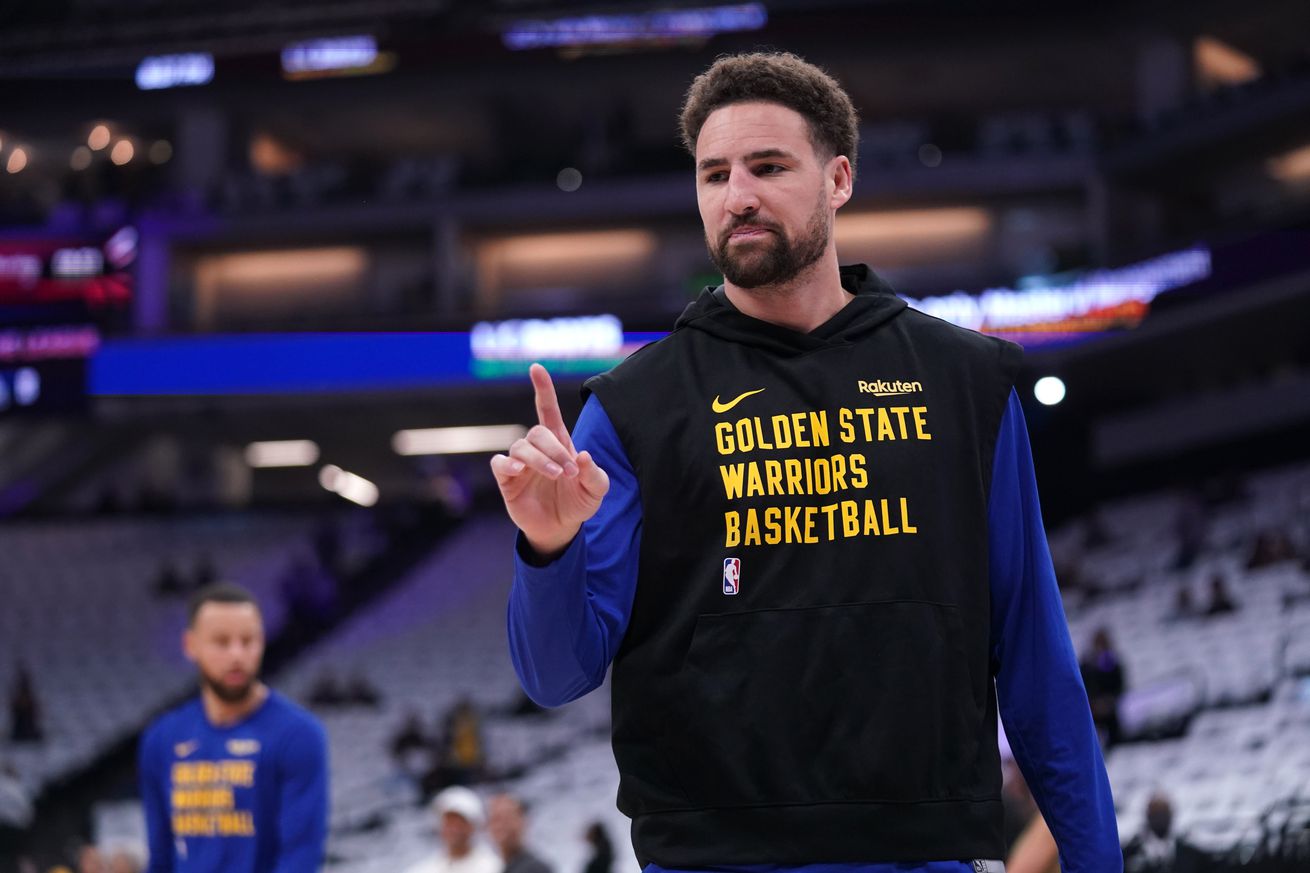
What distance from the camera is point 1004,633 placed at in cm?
250

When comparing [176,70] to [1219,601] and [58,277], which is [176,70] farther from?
[1219,601]

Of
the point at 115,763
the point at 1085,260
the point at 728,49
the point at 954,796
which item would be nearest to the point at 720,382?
the point at 954,796

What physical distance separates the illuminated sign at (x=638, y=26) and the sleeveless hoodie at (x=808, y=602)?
1967 cm

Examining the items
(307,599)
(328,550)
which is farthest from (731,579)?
(328,550)

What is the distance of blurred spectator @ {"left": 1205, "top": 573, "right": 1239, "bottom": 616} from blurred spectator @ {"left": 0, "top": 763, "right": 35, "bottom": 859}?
12.9 metres

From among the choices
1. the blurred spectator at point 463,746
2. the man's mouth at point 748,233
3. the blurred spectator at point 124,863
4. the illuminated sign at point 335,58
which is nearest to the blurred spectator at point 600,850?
the blurred spectator at point 463,746

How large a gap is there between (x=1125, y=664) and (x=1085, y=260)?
7058 mm

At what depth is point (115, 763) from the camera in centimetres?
1841

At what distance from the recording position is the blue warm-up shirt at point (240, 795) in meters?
5.16

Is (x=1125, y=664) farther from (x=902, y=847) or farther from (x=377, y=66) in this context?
(x=377, y=66)

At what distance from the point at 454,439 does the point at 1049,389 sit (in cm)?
1095

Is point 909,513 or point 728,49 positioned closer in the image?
point 909,513

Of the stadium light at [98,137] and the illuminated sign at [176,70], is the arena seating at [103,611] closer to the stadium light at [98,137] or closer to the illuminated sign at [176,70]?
the illuminated sign at [176,70]

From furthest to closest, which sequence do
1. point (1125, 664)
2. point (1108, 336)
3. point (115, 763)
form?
point (1108, 336)
point (115, 763)
point (1125, 664)
